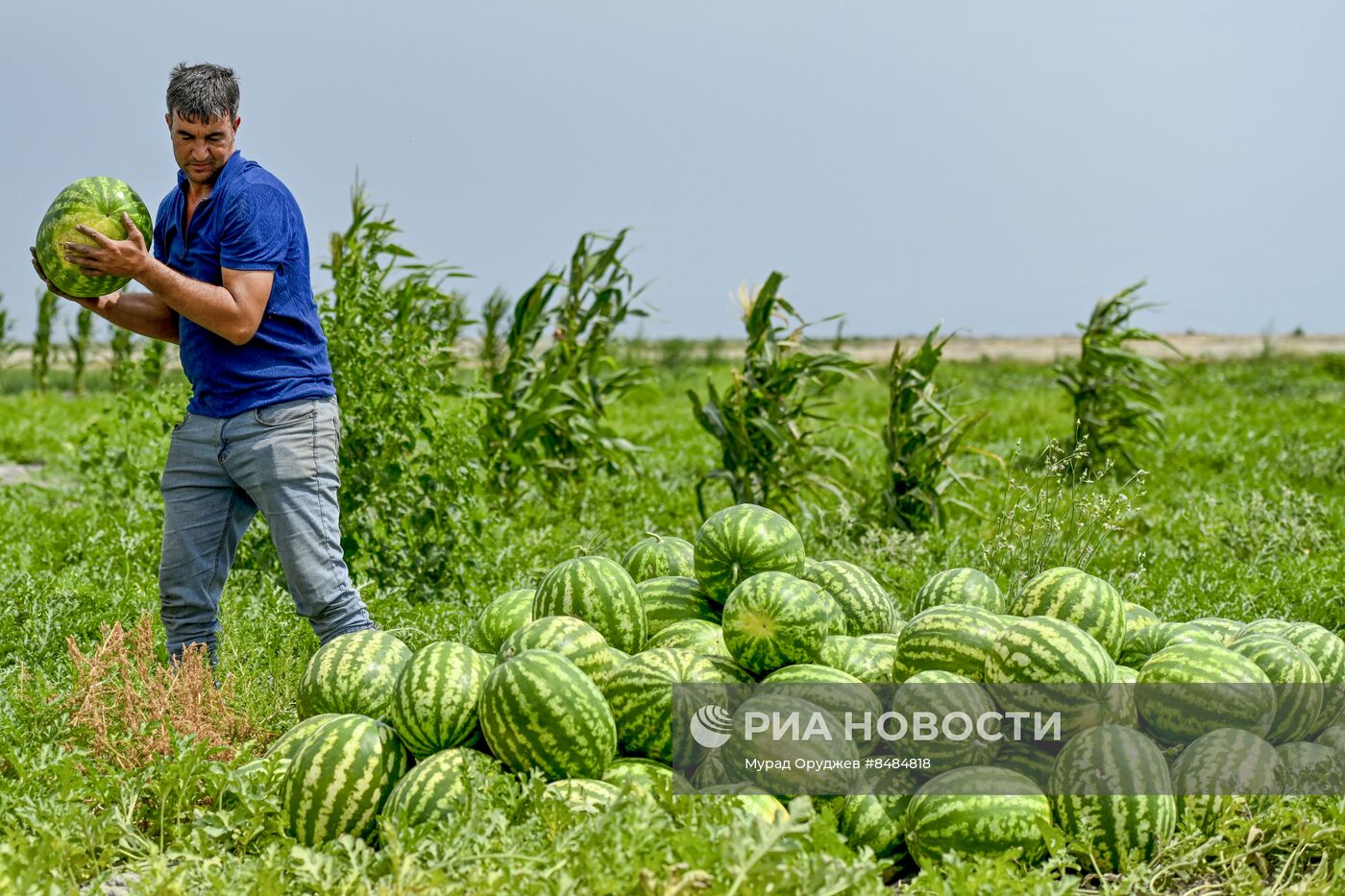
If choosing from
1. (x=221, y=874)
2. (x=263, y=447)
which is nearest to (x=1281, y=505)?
(x=263, y=447)

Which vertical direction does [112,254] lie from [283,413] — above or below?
above

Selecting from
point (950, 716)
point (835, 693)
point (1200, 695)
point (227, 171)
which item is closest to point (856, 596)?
point (835, 693)

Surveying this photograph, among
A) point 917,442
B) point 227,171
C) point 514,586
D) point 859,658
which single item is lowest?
point 514,586

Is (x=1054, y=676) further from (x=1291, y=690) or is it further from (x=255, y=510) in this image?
(x=255, y=510)

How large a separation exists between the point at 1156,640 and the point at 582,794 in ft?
6.11

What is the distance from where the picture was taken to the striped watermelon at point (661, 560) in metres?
4.07

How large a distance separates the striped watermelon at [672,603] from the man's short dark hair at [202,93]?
2.13 meters

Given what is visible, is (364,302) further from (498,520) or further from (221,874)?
(221,874)

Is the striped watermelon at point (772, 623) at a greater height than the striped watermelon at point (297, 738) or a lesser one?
greater

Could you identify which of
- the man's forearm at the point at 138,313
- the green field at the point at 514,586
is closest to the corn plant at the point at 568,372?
the green field at the point at 514,586

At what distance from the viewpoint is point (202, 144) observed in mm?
3850

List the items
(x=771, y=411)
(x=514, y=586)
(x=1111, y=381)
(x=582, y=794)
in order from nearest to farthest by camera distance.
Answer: (x=582, y=794) < (x=514, y=586) < (x=771, y=411) < (x=1111, y=381)

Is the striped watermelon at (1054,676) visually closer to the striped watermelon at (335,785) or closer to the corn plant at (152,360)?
the striped watermelon at (335,785)

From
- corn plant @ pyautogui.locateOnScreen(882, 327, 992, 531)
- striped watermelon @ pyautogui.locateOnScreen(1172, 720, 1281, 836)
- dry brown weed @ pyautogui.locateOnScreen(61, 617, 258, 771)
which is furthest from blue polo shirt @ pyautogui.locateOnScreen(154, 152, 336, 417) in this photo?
corn plant @ pyautogui.locateOnScreen(882, 327, 992, 531)
